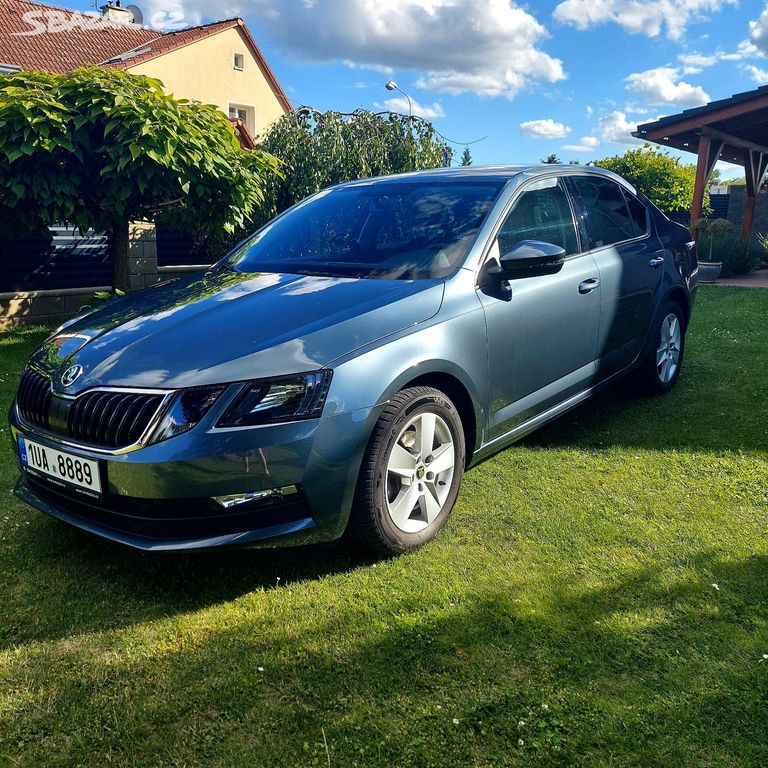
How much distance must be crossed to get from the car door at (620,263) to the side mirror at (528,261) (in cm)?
84

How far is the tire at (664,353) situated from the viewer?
489cm

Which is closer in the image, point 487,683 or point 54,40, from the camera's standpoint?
point 487,683

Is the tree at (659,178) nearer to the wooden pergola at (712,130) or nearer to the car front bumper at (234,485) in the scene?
the wooden pergola at (712,130)

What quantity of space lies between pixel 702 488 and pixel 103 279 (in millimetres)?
8943

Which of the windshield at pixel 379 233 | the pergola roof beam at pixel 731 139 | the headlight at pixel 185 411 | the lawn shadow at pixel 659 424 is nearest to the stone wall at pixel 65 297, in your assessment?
the windshield at pixel 379 233

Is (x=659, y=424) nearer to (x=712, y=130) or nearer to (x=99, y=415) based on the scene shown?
(x=99, y=415)

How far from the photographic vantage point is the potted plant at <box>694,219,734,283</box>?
1375 cm

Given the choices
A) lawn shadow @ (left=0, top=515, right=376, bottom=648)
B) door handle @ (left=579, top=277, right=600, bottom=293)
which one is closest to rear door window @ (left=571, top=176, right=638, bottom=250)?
door handle @ (left=579, top=277, right=600, bottom=293)

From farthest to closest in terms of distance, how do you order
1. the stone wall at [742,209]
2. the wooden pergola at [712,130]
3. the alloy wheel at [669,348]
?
the stone wall at [742,209] < the wooden pergola at [712,130] < the alloy wheel at [669,348]

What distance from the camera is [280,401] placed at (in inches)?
98.9

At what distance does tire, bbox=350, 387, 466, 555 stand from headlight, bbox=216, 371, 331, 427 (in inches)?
11.8

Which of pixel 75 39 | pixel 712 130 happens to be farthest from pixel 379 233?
pixel 75 39

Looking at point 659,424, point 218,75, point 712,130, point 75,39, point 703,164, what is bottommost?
point 659,424

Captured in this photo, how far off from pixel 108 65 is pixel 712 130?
47.7 feet
